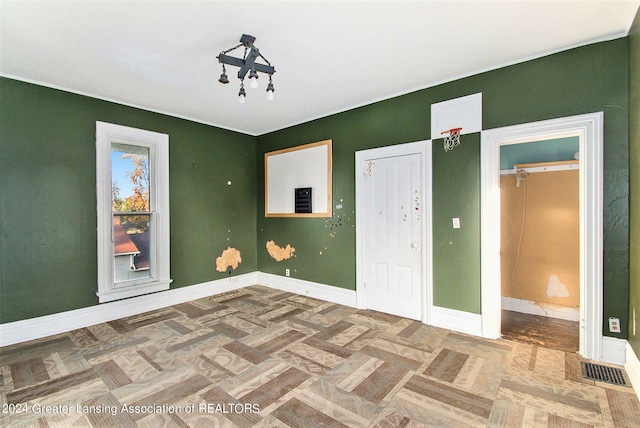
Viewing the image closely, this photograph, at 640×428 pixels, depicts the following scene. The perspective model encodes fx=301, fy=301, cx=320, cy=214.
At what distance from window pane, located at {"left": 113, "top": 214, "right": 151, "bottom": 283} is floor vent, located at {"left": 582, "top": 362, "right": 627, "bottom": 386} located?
4.94 metres

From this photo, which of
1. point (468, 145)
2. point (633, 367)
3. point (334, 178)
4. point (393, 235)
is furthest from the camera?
point (334, 178)

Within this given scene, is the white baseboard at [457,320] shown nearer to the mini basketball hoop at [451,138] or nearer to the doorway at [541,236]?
the doorway at [541,236]

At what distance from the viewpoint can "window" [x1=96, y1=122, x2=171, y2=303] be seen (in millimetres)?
3729

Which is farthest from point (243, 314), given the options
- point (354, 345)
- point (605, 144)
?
point (605, 144)

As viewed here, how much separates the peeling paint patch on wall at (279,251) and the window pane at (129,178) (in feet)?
6.61

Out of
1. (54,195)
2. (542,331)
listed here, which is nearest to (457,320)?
(542,331)

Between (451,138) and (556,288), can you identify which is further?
(556,288)

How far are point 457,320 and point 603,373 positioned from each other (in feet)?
3.90

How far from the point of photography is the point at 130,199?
4.04m

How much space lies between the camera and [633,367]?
7.55ft

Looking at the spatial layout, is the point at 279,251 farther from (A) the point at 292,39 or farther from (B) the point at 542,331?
(B) the point at 542,331

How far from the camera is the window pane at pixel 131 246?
393 cm

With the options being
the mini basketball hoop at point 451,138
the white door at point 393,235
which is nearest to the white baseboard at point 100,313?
the white door at point 393,235

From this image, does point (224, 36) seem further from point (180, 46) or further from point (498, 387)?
point (498, 387)
